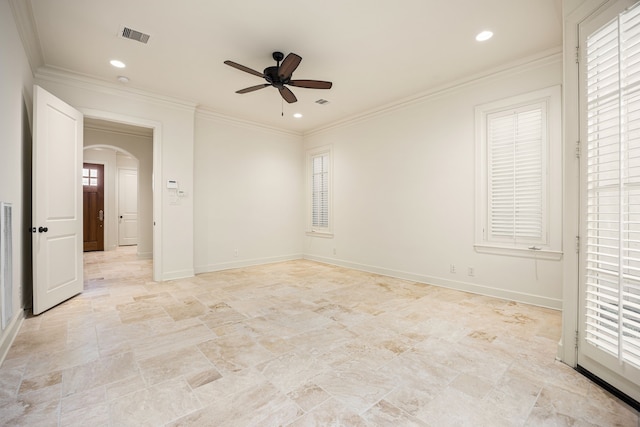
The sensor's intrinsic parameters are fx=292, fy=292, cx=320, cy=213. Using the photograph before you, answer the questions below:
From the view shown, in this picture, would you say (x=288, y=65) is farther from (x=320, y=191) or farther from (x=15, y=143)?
(x=320, y=191)

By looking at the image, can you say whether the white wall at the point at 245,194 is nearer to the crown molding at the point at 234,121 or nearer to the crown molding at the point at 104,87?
the crown molding at the point at 234,121

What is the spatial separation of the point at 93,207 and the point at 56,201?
19.0ft

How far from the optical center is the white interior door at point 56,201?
3305mm

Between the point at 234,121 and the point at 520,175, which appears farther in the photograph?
the point at 234,121

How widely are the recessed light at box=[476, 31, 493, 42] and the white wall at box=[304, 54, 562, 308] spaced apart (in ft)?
2.91

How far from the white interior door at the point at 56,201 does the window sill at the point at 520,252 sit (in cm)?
547

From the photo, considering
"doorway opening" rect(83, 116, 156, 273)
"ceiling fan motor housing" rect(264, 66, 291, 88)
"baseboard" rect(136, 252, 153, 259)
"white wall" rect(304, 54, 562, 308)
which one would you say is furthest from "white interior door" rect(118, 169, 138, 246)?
"ceiling fan motor housing" rect(264, 66, 291, 88)

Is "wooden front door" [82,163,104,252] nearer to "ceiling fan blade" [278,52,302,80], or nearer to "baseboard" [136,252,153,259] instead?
"baseboard" [136,252,153,259]

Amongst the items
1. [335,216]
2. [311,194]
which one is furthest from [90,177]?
[335,216]

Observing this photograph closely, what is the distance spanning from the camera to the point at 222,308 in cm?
355

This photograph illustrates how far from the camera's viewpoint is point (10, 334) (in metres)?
2.56

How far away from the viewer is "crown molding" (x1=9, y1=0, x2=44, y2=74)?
8.61ft

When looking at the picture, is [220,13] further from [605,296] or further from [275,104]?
[605,296]

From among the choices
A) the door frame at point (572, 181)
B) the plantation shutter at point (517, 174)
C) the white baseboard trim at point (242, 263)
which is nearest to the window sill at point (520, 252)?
the plantation shutter at point (517, 174)
